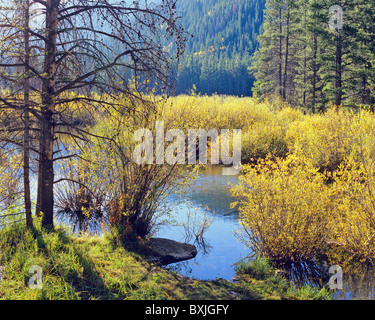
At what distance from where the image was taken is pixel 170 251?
6312 millimetres

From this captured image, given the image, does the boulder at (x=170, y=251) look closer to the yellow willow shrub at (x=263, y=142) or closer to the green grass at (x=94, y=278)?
the green grass at (x=94, y=278)

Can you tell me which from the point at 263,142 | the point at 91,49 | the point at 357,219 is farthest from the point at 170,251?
the point at 263,142

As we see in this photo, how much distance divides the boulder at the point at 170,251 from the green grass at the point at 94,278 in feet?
1.92

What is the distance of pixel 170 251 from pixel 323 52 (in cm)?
2609

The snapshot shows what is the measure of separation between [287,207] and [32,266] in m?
3.86

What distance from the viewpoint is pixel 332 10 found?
66.9 feet

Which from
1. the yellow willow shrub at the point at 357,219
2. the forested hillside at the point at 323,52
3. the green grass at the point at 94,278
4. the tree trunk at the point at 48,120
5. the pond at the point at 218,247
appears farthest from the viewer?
the forested hillside at the point at 323,52

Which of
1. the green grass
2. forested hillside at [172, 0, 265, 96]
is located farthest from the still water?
forested hillside at [172, 0, 265, 96]

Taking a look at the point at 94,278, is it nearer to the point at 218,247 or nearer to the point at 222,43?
the point at 218,247

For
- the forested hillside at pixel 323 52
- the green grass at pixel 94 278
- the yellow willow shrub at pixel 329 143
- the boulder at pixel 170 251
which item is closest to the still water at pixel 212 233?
the boulder at pixel 170 251

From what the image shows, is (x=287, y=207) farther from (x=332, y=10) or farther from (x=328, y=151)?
(x=332, y=10)

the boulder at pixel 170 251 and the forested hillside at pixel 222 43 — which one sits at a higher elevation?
the forested hillside at pixel 222 43

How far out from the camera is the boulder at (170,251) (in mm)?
6086
